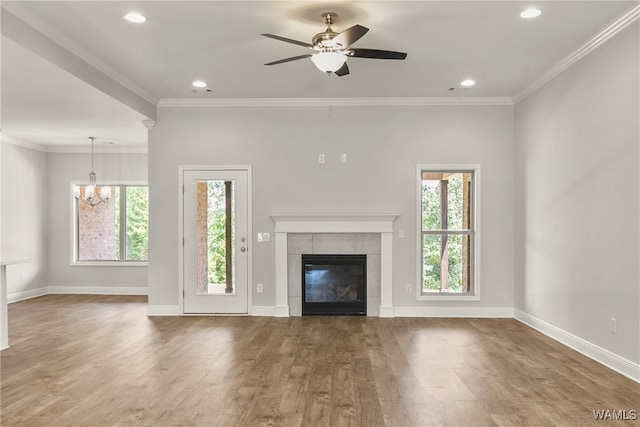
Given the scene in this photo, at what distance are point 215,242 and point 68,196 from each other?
13.5 feet

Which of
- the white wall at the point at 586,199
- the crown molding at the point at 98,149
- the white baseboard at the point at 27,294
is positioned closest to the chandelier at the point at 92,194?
the crown molding at the point at 98,149

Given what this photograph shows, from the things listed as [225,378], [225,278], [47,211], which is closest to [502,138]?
[225,278]

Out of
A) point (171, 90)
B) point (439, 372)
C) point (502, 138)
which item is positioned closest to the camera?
point (439, 372)

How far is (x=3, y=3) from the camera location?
10.5 ft

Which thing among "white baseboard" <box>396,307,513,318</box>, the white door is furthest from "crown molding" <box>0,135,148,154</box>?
"white baseboard" <box>396,307,513,318</box>

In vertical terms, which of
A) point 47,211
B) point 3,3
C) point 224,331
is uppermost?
point 3,3

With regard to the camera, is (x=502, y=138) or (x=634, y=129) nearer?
(x=634, y=129)

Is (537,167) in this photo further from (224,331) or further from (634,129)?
(224,331)

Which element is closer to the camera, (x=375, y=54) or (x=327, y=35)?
(x=327, y=35)

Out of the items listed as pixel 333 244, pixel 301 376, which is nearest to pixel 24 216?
pixel 333 244

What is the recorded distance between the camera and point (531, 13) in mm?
3492

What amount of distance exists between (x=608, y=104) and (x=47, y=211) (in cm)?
901

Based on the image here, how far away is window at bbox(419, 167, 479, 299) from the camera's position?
19.9ft

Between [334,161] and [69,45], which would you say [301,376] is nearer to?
[334,161]
